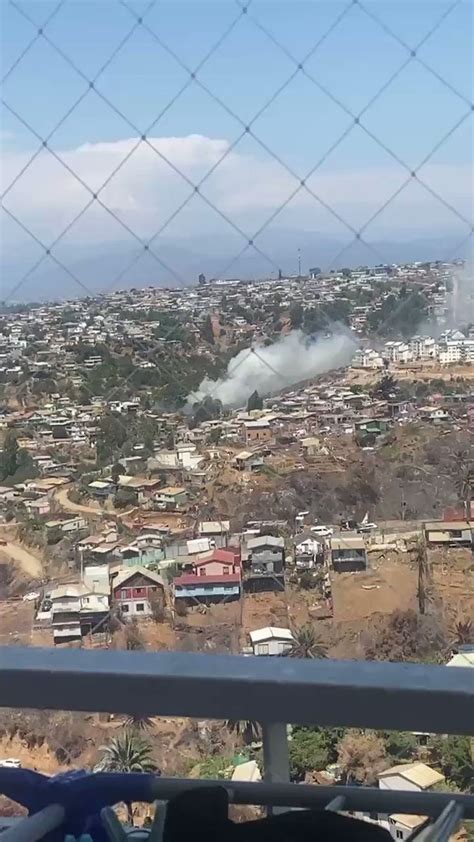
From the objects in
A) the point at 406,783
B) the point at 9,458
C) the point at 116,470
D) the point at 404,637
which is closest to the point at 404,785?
the point at 406,783

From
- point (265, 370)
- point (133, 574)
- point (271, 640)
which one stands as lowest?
point (271, 640)

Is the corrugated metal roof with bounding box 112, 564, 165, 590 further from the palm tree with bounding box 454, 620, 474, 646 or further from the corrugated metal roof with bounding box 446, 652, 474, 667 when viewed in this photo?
the corrugated metal roof with bounding box 446, 652, 474, 667

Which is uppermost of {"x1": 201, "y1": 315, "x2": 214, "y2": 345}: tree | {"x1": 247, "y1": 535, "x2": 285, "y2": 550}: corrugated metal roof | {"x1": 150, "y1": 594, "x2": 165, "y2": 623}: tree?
{"x1": 201, "y1": 315, "x2": 214, "y2": 345}: tree

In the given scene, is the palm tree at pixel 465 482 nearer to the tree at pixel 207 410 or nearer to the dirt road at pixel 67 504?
the tree at pixel 207 410

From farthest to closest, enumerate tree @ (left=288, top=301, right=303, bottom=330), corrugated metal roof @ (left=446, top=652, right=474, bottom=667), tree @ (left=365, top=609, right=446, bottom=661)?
tree @ (left=288, top=301, right=303, bottom=330) < tree @ (left=365, top=609, right=446, bottom=661) < corrugated metal roof @ (left=446, top=652, right=474, bottom=667)

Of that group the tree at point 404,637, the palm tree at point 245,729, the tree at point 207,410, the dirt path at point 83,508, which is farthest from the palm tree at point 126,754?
the dirt path at point 83,508

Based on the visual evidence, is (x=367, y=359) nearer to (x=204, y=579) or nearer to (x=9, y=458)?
(x=204, y=579)

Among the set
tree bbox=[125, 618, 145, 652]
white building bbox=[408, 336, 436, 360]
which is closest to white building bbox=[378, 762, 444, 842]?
tree bbox=[125, 618, 145, 652]

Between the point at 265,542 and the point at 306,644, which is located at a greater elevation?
the point at 265,542
